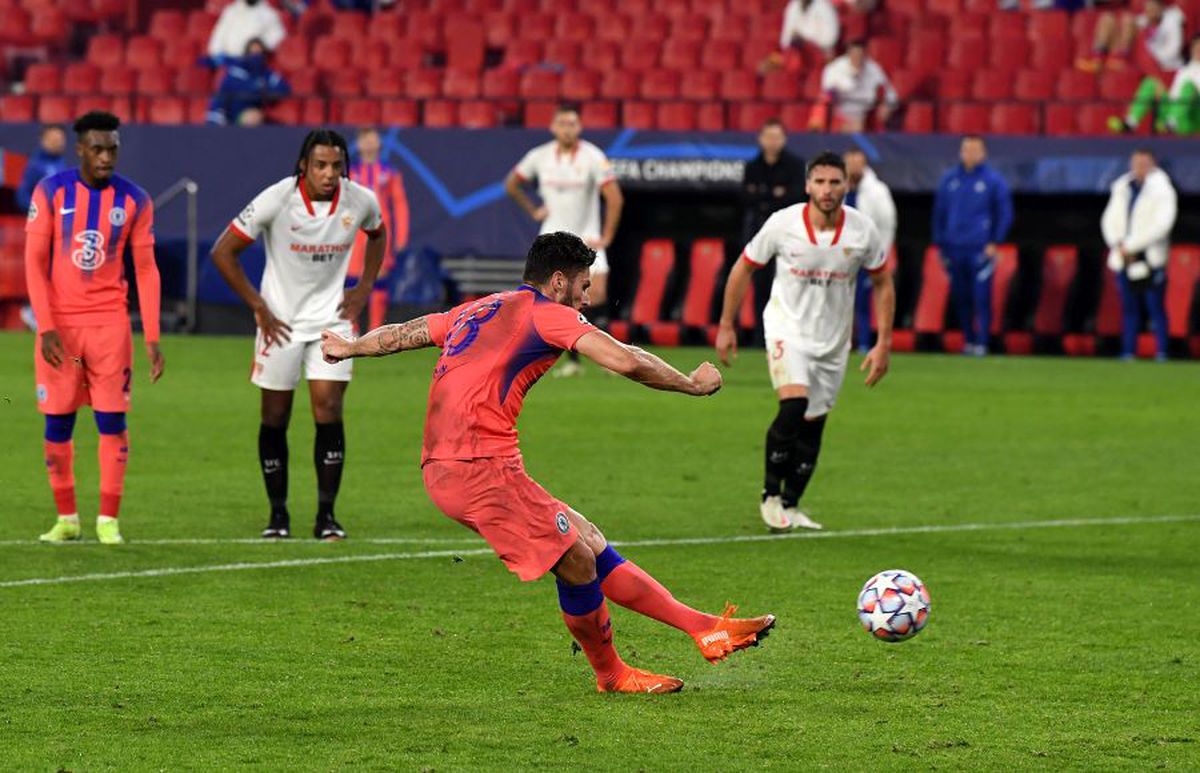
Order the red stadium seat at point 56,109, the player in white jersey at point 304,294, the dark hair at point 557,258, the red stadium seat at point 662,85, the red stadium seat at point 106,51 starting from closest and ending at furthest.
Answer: the dark hair at point 557,258
the player in white jersey at point 304,294
the red stadium seat at point 662,85
the red stadium seat at point 56,109
the red stadium seat at point 106,51

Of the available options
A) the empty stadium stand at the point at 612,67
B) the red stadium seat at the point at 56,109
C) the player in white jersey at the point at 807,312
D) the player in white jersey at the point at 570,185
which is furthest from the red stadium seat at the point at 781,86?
the player in white jersey at the point at 807,312

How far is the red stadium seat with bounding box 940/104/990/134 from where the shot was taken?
25.5 meters

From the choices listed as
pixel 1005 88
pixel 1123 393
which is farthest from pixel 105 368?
pixel 1005 88

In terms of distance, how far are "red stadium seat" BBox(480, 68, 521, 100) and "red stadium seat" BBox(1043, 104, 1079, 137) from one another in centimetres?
662

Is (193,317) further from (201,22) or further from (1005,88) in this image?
(1005,88)

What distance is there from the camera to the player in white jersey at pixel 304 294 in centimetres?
1130

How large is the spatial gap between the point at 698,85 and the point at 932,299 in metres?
3.94

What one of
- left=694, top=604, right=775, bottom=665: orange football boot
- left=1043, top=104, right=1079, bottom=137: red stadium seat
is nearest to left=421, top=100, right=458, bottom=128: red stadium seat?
left=1043, top=104, right=1079, bottom=137: red stadium seat

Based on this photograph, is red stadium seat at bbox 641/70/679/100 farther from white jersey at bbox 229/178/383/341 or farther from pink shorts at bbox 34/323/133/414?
pink shorts at bbox 34/323/133/414

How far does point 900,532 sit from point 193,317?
52.8 ft

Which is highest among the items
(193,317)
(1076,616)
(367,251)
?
(367,251)

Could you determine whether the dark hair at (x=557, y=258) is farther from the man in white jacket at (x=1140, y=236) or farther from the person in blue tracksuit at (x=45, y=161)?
the person in blue tracksuit at (x=45, y=161)

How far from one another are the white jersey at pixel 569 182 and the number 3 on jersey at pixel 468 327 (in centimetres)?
1214

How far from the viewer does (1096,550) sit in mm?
11523
